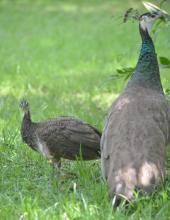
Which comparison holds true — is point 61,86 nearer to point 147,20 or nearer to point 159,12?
point 147,20

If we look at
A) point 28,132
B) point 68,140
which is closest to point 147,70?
point 68,140

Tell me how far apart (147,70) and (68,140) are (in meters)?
0.86

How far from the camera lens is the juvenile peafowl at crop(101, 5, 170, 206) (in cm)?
463

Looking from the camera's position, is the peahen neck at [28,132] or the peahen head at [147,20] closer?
the peahen head at [147,20]

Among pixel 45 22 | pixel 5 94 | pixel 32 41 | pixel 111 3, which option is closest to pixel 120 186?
pixel 5 94

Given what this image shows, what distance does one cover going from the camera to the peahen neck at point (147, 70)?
563 centimetres

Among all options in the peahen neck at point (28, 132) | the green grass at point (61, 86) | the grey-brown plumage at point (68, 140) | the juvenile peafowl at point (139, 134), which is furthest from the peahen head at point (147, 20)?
the peahen neck at point (28, 132)

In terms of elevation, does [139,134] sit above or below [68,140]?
above

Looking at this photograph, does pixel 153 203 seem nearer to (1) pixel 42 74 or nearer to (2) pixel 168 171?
(2) pixel 168 171

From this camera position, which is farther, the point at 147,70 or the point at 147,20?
the point at 147,20

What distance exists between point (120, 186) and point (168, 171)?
1417mm

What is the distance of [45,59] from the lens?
41.3ft

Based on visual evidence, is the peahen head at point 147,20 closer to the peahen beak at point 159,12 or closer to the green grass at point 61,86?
the peahen beak at point 159,12

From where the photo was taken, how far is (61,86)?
34.2 feet
